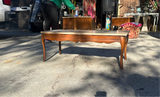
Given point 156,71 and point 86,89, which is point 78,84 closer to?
point 86,89

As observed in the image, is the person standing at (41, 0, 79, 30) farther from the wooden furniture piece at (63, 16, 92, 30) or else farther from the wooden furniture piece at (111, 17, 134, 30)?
the wooden furniture piece at (111, 17, 134, 30)

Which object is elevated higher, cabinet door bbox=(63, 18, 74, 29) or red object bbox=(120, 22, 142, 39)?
cabinet door bbox=(63, 18, 74, 29)

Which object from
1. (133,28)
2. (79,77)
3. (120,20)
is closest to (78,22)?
(120,20)

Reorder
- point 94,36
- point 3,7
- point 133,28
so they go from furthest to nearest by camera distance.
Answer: point 133,28
point 3,7
point 94,36

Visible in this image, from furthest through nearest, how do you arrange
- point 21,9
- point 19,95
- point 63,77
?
1. point 21,9
2. point 63,77
3. point 19,95

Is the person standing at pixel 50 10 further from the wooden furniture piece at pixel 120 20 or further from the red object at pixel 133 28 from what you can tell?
the wooden furniture piece at pixel 120 20

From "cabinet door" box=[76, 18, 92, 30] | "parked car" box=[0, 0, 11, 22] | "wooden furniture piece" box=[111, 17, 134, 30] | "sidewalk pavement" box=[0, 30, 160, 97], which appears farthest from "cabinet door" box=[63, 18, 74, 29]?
"sidewalk pavement" box=[0, 30, 160, 97]

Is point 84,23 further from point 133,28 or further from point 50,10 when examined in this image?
point 50,10

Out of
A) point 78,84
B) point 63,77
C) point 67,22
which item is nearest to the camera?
point 78,84

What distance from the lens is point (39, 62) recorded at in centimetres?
253

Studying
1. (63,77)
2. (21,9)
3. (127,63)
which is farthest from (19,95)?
(21,9)

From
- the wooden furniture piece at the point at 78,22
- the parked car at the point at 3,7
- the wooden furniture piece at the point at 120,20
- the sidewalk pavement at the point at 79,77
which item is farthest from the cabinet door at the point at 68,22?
the sidewalk pavement at the point at 79,77

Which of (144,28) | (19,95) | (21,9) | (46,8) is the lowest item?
(19,95)

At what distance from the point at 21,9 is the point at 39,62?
8.98 metres
